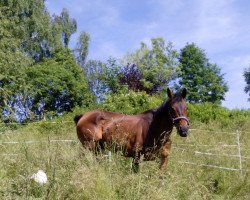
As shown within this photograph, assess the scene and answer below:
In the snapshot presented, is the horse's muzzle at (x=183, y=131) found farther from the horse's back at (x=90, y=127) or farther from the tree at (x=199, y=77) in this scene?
the tree at (x=199, y=77)

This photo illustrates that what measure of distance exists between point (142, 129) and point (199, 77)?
44.4 meters

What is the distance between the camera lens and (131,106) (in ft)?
66.3

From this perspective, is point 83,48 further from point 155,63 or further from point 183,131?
point 183,131

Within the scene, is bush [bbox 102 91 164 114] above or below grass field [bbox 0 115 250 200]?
above

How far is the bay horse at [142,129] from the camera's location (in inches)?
263

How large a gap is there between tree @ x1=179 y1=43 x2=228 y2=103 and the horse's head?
4234cm

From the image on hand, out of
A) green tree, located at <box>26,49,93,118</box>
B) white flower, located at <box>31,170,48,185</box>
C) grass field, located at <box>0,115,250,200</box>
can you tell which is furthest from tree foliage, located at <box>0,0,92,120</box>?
white flower, located at <box>31,170,48,185</box>

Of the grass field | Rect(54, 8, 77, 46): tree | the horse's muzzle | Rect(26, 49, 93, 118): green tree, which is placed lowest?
the grass field

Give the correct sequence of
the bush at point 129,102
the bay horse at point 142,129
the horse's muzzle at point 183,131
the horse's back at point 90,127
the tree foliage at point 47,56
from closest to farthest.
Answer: the horse's muzzle at point 183,131, the bay horse at point 142,129, the horse's back at point 90,127, the bush at point 129,102, the tree foliage at point 47,56

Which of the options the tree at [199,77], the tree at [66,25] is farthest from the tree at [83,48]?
the tree at [199,77]

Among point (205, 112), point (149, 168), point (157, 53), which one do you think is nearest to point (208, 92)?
point (157, 53)

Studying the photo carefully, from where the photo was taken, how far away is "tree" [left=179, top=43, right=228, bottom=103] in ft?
164

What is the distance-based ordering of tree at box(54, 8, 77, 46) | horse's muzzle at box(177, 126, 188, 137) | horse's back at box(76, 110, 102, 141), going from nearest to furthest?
horse's muzzle at box(177, 126, 188, 137) < horse's back at box(76, 110, 102, 141) < tree at box(54, 8, 77, 46)

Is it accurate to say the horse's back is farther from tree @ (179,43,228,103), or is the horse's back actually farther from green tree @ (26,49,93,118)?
tree @ (179,43,228,103)
